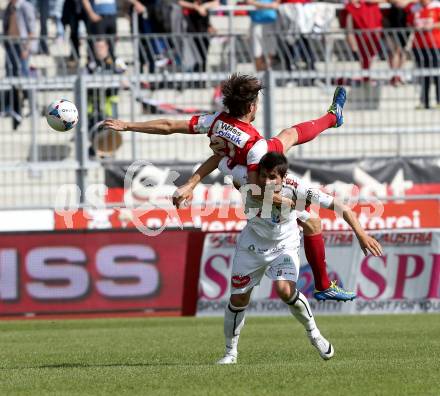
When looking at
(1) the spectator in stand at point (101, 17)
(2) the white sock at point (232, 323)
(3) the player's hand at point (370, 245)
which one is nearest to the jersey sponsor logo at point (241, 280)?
(2) the white sock at point (232, 323)

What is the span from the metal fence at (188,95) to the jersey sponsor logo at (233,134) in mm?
10115

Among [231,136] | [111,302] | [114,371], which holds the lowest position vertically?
[111,302]

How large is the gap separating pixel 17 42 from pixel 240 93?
37.8 feet

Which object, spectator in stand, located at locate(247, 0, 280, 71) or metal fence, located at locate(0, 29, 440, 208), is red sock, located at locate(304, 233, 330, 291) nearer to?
metal fence, located at locate(0, 29, 440, 208)

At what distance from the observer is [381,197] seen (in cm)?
2144

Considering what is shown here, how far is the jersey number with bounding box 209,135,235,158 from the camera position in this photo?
11.1m

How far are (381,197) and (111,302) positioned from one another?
5.38m

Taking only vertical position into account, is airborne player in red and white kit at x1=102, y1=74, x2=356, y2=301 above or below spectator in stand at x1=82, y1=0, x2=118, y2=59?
below

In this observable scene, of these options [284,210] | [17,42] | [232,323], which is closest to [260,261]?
[284,210]

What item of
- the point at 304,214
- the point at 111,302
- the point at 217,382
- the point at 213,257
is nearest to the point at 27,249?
the point at 111,302

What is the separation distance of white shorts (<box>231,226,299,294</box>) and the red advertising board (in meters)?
7.53

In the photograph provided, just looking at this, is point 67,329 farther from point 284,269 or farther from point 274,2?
point 274,2

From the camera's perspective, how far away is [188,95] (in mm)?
21688

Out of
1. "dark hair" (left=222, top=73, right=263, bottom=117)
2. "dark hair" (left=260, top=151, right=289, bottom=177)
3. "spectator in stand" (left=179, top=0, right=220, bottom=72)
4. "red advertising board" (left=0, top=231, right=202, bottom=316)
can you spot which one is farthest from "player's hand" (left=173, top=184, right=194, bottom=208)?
"spectator in stand" (left=179, top=0, right=220, bottom=72)
